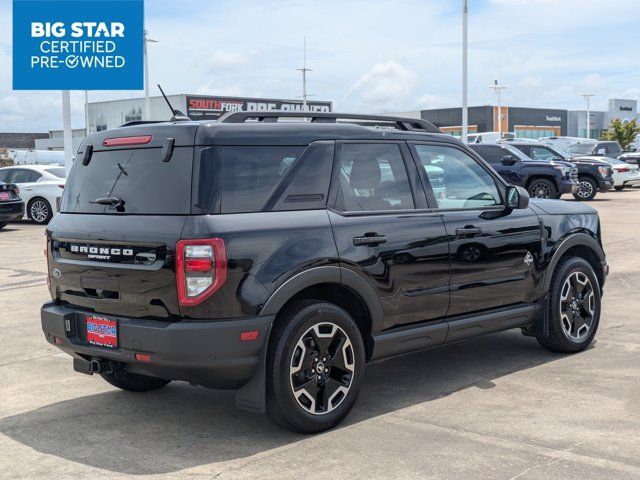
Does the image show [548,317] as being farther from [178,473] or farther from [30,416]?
[30,416]

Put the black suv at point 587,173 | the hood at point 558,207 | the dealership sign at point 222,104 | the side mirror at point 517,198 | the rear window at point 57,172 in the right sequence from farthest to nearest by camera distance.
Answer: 1. the dealership sign at point 222,104
2. the black suv at point 587,173
3. the rear window at point 57,172
4. the hood at point 558,207
5. the side mirror at point 517,198

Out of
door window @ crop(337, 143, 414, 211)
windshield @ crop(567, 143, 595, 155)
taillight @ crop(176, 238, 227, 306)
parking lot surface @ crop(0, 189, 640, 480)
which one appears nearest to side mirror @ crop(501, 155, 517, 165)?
windshield @ crop(567, 143, 595, 155)

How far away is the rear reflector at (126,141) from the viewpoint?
16.5ft

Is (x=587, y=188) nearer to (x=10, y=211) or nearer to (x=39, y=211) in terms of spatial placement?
(x=39, y=211)

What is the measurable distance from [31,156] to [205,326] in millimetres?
49081

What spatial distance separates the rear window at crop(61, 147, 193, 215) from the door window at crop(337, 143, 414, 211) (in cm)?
103

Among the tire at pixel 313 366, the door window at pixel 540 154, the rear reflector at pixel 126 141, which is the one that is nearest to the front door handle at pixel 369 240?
the tire at pixel 313 366

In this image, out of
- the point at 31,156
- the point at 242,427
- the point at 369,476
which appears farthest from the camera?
the point at 31,156

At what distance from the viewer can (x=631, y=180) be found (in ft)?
99.6

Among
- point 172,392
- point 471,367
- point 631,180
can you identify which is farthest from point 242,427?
A: point 631,180

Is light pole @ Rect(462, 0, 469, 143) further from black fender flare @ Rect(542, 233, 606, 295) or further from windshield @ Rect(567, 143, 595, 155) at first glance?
black fender flare @ Rect(542, 233, 606, 295)

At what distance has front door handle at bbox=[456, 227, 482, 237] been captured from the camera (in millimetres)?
5867

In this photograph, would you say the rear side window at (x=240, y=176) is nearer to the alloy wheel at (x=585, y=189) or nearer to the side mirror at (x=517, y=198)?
the side mirror at (x=517, y=198)

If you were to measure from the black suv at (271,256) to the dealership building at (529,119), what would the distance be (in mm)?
71197
